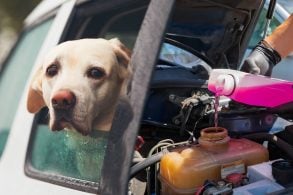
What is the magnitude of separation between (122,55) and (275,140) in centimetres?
84

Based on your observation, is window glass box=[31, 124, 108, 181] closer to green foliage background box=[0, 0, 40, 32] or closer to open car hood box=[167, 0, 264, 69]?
open car hood box=[167, 0, 264, 69]

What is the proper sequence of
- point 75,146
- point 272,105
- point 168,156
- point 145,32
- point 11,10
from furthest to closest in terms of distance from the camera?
point 11,10 → point 272,105 → point 168,156 → point 75,146 → point 145,32

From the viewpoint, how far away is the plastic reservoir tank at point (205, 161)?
164 centimetres

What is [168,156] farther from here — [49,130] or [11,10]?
[11,10]

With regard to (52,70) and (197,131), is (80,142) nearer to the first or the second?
(52,70)

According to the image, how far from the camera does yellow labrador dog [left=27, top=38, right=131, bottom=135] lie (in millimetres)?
1299

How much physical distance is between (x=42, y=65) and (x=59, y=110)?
0.62 feet

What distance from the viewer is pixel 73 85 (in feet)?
4.28

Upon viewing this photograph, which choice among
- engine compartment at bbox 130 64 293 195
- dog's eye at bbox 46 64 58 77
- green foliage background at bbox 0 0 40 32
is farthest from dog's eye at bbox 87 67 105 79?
green foliage background at bbox 0 0 40 32

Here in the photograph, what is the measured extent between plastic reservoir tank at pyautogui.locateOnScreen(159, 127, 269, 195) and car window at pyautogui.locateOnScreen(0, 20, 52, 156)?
57cm

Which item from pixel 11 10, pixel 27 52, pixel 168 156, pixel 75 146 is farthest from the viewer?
pixel 11 10

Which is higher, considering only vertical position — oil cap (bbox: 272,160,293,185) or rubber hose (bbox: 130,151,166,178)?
oil cap (bbox: 272,160,293,185)

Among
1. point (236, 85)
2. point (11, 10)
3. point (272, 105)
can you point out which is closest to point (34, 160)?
point (236, 85)

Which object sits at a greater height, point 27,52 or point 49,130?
point 27,52
